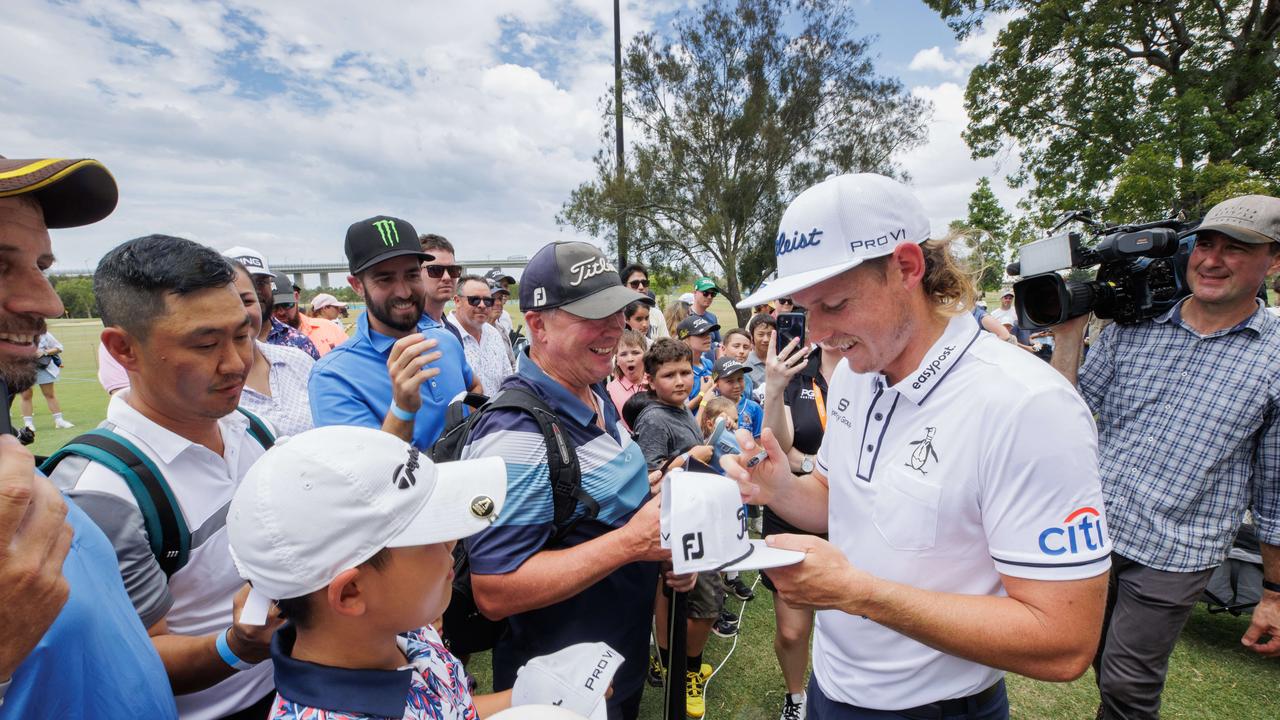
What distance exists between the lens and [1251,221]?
2494 millimetres

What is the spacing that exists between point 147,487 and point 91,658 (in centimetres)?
54

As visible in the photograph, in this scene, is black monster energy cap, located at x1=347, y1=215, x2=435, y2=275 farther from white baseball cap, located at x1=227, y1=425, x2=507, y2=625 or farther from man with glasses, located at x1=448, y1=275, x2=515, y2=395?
white baseball cap, located at x1=227, y1=425, x2=507, y2=625

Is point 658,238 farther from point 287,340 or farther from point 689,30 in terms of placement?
point 287,340

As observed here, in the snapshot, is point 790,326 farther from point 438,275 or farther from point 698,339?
point 438,275

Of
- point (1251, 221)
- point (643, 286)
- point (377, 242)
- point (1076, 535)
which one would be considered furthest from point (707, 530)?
point (643, 286)

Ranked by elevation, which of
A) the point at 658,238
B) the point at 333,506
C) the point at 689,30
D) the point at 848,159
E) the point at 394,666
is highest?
the point at 689,30

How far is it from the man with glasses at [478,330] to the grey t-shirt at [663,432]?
1.75 meters

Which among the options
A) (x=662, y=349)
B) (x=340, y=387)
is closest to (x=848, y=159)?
(x=662, y=349)

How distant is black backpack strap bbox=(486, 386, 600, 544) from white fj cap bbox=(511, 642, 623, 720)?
330 millimetres

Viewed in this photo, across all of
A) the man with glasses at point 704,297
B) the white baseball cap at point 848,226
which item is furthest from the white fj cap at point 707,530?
the man with glasses at point 704,297

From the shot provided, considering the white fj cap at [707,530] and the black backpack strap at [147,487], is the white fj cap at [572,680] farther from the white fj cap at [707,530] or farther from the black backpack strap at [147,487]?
the black backpack strap at [147,487]

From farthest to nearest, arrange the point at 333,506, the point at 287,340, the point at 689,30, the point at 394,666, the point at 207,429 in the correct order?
1. the point at 689,30
2. the point at 287,340
3. the point at 207,429
4. the point at 394,666
5. the point at 333,506

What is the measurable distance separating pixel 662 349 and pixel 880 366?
2.44 m

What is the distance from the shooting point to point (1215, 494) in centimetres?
256
